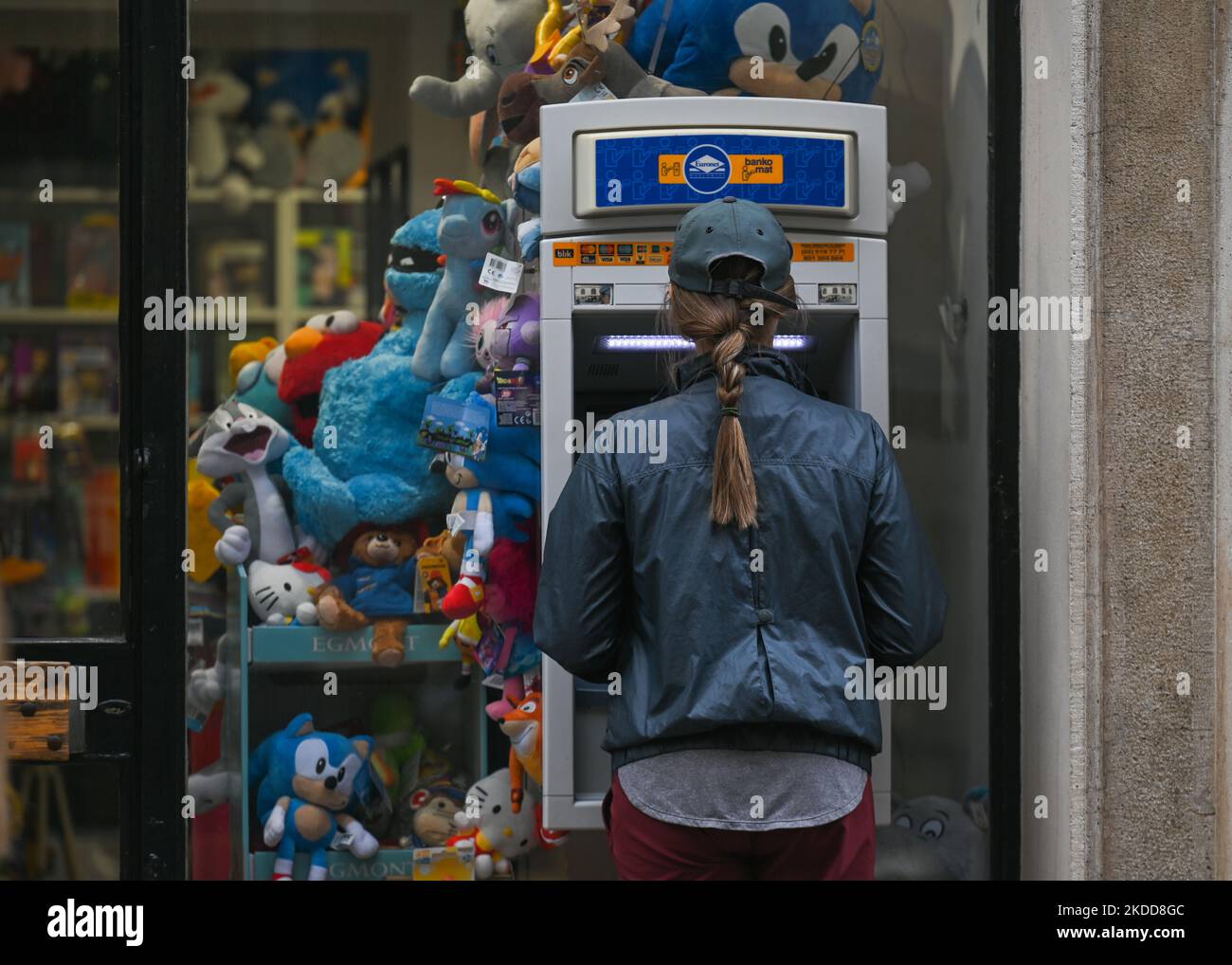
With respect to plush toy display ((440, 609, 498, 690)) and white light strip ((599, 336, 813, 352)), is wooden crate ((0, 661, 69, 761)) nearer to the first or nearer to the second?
plush toy display ((440, 609, 498, 690))

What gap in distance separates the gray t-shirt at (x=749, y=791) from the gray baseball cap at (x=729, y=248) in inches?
29.9

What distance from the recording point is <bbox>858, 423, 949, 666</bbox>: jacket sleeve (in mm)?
2461

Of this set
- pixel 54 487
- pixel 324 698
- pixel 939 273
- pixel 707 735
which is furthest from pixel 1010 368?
pixel 54 487

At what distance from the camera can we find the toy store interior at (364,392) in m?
3.38

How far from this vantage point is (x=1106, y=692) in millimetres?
3062

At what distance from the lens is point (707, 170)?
9.70 ft

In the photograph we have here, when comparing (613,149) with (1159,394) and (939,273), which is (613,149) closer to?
(939,273)

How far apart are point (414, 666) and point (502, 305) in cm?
86

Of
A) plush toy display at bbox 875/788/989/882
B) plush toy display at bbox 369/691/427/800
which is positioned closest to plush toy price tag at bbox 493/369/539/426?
plush toy display at bbox 369/691/427/800

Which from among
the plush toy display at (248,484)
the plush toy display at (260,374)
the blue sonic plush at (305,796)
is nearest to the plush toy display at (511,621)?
the blue sonic plush at (305,796)

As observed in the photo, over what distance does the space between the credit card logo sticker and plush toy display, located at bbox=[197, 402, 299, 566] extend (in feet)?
3.87
